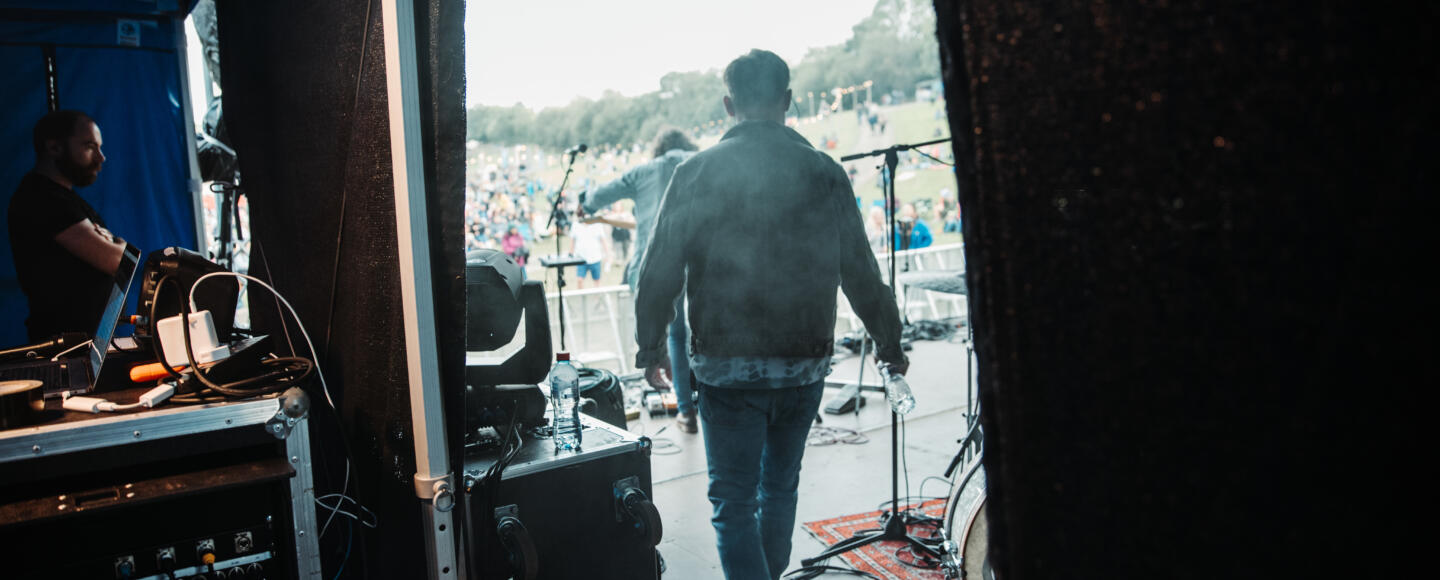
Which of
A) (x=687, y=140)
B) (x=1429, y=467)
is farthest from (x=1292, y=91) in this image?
(x=687, y=140)

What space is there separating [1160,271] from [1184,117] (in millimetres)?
93

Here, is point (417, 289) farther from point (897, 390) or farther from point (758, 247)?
point (897, 390)

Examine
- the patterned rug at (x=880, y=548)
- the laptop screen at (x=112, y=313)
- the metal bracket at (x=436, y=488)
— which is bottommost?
the patterned rug at (x=880, y=548)

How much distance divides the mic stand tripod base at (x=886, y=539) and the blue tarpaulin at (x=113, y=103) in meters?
3.59

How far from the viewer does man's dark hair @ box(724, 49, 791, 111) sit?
2.28m

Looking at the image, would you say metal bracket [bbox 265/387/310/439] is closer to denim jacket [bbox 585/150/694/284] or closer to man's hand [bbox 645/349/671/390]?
man's hand [bbox 645/349/671/390]

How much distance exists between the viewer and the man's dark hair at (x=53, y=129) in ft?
8.48

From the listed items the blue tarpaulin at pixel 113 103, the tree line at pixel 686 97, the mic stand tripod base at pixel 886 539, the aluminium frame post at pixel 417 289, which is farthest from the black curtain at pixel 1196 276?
→ the tree line at pixel 686 97

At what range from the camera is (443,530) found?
1458 mm

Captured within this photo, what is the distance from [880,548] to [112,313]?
2761 mm

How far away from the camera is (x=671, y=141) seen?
471 centimetres

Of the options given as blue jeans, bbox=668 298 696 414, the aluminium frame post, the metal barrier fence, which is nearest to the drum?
the aluminium frame post

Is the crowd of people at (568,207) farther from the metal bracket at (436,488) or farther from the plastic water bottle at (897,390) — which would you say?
A: the metal bracket at (436,488)

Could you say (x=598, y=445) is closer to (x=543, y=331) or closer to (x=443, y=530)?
(x=543, y=331)
